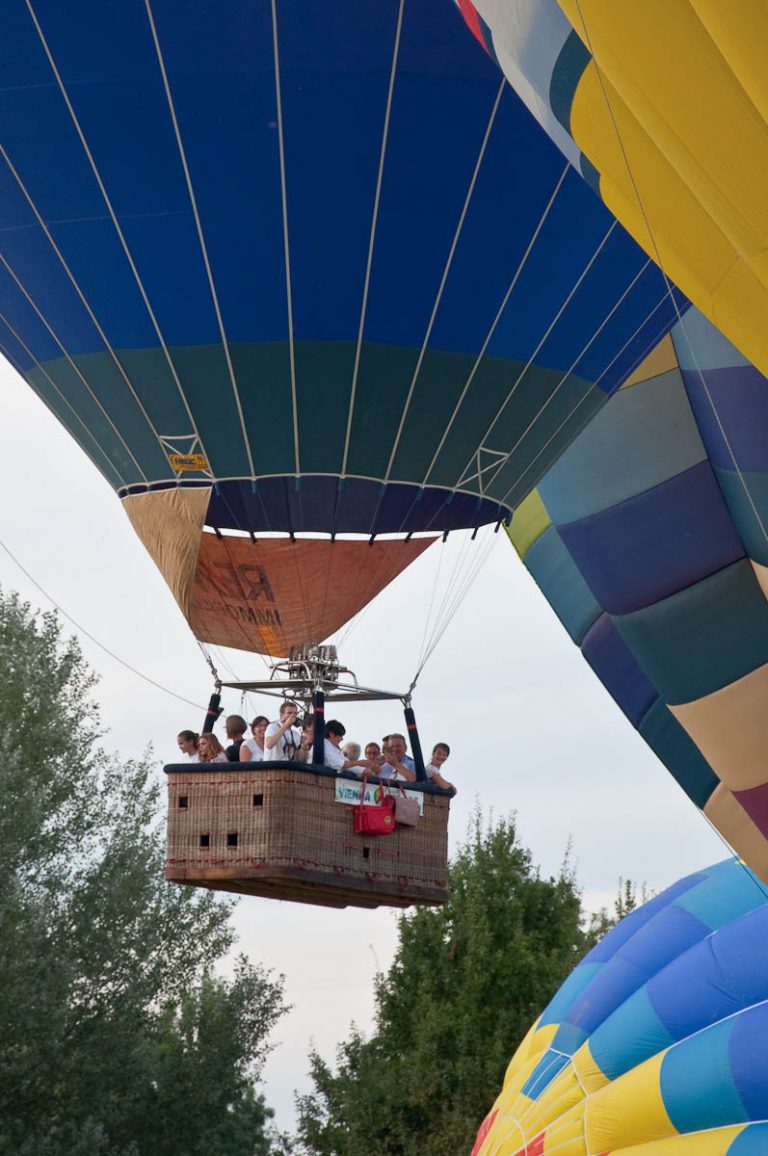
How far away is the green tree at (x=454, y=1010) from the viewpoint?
19734 mm

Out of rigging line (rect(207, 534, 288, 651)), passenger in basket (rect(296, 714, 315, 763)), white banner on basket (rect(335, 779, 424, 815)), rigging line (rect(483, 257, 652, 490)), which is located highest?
rigging line (rect(483, 257, 652, 490))

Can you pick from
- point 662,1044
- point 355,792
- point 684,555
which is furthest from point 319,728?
point 662,1044

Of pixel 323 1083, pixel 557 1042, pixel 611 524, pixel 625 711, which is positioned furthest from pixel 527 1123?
pixel 323 1083

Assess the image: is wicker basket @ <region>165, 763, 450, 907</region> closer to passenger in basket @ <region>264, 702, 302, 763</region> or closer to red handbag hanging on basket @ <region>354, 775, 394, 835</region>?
red handbag hanging on basket @ <region>354, 775, 394, 835</region>

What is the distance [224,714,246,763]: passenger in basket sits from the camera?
7961 millimetres

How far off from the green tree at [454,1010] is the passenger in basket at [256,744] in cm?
1225

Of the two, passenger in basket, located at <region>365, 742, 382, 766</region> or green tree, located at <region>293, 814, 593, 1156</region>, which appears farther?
green tree, located at <region>293, 814, 593, 1156</region>

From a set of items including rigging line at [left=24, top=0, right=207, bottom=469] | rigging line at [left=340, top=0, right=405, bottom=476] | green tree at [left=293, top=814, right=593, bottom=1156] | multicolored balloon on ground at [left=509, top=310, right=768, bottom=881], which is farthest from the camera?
green tree at [left=293, top=814, right=593, bottom=1156]

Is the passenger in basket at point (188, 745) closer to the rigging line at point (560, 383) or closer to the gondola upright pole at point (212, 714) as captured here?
the gondola upright pole at point (212, 714)

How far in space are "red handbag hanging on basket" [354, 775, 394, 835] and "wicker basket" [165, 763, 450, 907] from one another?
0.04 m

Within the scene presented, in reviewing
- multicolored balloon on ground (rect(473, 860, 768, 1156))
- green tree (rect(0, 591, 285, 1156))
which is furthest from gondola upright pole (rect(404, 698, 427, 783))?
green tree (rect(0, 591, 285, 1156))

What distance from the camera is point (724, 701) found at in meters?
10.2

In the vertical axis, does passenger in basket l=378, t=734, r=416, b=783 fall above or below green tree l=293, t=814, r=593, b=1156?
below

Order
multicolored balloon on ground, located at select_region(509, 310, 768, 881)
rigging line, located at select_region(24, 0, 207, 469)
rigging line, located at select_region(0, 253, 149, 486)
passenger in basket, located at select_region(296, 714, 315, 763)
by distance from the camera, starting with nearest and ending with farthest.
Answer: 1. rigging line, located at select_region(24, 0, 207, 469)
2. passenger in basket, located at select_region(296, 714, 315, 763)
3. rigging line, located at select_region(0, 253, 149, 486)
4. multicolored balloon on ground, located at select_region(509, 310, 768, 881)
